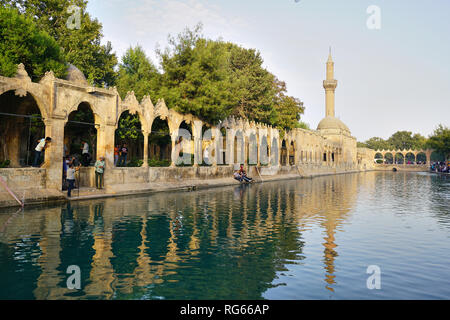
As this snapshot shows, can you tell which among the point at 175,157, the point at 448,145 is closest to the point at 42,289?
the point at 175,157

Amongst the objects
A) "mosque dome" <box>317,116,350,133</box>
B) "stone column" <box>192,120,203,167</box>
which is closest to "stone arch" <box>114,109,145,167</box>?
"stone column" <box>192,120,203,167</box>

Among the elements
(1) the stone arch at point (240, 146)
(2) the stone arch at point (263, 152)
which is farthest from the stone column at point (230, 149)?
(2) the stone arch at point (263, 152)

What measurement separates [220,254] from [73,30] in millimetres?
26582

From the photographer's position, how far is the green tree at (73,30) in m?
26.8

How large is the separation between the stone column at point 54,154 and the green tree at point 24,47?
2.53m

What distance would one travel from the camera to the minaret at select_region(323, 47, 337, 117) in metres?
87.3

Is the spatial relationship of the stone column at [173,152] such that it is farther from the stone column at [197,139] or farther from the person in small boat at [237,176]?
the person in small boat at [237,176]

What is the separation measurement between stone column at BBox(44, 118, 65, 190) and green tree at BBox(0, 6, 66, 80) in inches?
99.8

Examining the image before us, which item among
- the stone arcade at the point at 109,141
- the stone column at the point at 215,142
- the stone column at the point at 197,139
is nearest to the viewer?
the stone arcade at the point at 109,141

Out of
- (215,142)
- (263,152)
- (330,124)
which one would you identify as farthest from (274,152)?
(330,124)

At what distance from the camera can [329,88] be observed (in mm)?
88562

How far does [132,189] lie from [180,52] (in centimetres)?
1154

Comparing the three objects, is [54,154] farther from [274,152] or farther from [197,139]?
[274,152]

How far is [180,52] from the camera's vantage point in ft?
82.4
